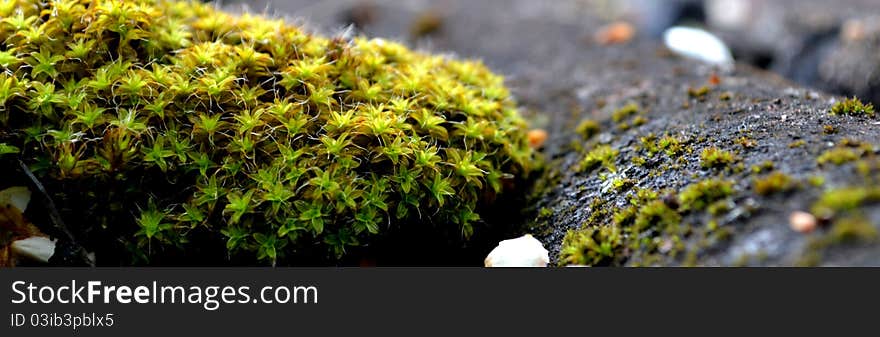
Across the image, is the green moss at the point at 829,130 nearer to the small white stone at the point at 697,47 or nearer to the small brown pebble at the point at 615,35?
the small white stone at the point at 697,47

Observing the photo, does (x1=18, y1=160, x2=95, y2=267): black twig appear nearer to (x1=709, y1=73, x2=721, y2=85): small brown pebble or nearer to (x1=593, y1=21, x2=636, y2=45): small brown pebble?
Result: (x1=709, y1=73, x2=721, y2=85): small brown pebble

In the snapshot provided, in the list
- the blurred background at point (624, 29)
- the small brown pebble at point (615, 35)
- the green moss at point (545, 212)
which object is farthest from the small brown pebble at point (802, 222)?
the small brown pebble at point (615, 35)

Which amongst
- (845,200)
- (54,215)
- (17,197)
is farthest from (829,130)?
(17,197)

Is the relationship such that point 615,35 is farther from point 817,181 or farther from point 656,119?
point 817,181
